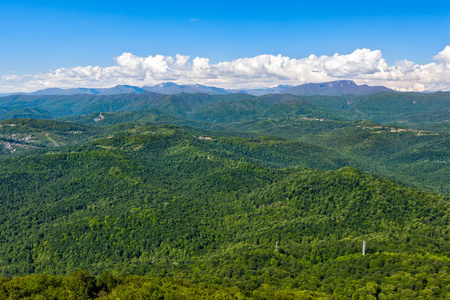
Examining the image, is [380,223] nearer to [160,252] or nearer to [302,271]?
[302,271]

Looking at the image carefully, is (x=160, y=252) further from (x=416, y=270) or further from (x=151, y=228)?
(x=416, y=270)

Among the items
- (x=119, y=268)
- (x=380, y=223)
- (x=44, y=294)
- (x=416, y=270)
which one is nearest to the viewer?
(x=44, y=294)

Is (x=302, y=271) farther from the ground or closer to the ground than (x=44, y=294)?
closer to the ground

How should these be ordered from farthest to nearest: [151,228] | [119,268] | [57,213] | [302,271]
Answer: [57,213] → [151,228] → [119,268] → [302,271]

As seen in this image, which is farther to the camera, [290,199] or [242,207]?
[242,207]

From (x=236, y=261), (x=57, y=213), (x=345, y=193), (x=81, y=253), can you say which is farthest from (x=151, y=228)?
(x=345, y=193)

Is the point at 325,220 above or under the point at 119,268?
above

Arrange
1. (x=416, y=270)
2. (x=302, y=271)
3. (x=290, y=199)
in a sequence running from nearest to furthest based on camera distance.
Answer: (x=416, y=270)
(x=302, y=271)
(x=290, y=199)

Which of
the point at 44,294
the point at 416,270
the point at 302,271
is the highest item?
the point at 44,294

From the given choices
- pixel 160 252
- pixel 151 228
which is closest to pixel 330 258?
pixel 160 252
